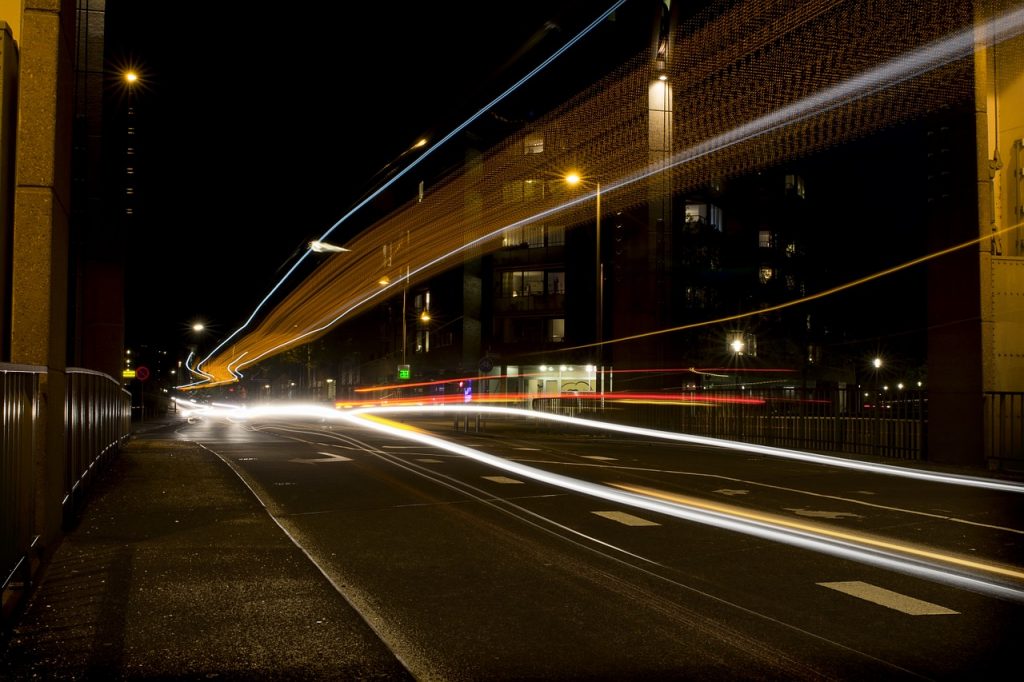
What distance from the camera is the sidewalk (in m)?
4.71

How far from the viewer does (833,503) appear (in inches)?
457

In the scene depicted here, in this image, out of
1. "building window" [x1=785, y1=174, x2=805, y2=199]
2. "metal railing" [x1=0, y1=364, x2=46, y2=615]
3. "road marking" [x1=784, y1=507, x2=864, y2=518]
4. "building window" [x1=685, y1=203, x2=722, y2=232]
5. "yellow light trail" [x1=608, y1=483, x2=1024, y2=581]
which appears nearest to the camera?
"metal railing" [x1=0, y1=364, x2=46, y2=615]

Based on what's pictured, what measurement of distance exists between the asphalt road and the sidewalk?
0.29 meters

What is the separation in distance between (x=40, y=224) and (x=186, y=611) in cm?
351

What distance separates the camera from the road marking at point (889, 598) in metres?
6.09

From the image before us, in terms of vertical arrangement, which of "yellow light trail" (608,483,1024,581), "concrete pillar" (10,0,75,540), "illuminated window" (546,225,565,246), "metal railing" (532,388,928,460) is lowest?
"yellow light trail" (608,483,1024,581)

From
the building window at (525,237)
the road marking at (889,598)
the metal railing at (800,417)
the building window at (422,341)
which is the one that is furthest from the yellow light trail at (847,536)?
the building window at (422,341)

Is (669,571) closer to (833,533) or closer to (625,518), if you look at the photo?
(833,533)

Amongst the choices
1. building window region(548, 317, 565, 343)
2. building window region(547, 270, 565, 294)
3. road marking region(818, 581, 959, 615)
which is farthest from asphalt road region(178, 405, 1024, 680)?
building window region(547, 270, 565, 294)

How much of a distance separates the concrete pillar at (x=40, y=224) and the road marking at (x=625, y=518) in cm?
578

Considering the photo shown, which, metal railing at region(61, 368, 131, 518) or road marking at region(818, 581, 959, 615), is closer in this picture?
road marking at region(818, 581, 959, 615)

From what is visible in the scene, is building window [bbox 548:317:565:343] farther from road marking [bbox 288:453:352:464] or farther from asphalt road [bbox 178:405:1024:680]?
asphalt road [bbox 178:405:1024:680]

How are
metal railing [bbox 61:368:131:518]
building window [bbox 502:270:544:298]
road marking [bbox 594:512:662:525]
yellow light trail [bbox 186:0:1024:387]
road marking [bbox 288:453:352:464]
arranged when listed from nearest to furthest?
metal railing [bbox 61:368:131:518] < road marking [bbox 594:512:662:525] < road marking [bbox 288:453:352:464] < yellow light trail [bbox 186:0:1024:387] < building window [bbox 502:270:544:298]

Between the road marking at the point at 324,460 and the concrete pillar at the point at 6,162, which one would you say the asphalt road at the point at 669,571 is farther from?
the concrete pillar at the point at 6,162
